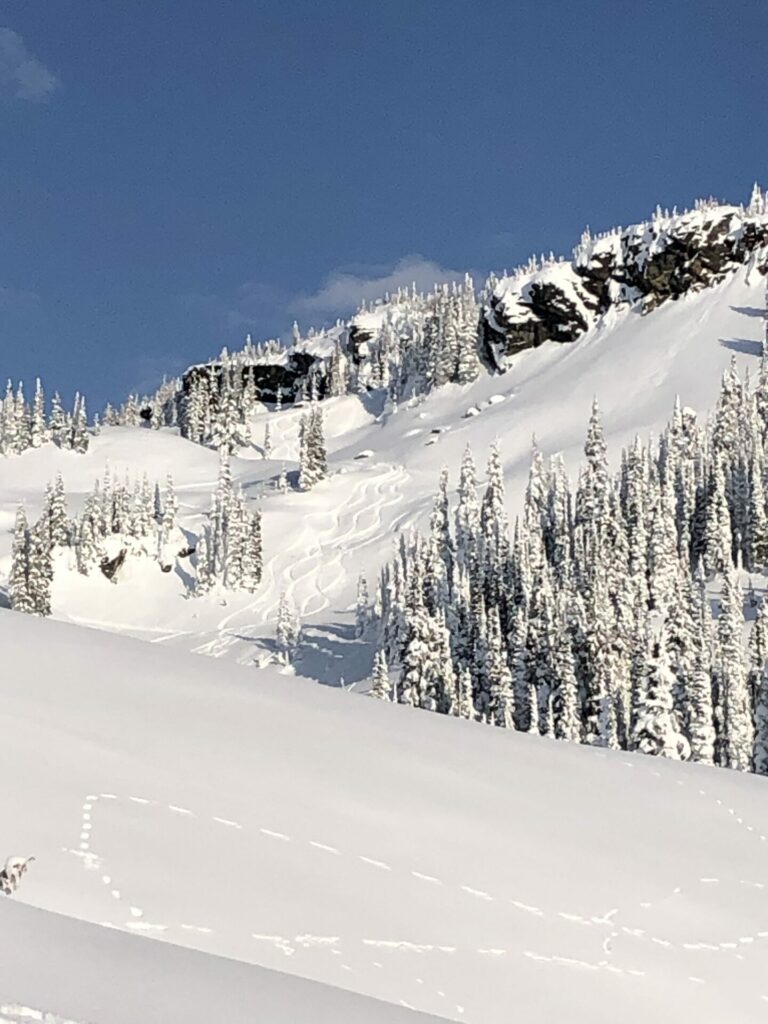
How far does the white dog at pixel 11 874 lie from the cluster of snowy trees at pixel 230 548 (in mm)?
126837

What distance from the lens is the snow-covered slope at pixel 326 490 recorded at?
126 metres

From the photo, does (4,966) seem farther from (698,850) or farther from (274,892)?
(698,850)

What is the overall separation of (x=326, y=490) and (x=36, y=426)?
5612cm

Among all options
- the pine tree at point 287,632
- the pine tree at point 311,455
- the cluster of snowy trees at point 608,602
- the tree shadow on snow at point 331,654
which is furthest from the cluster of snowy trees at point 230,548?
the pine tree at point 311,455

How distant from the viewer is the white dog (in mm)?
8531

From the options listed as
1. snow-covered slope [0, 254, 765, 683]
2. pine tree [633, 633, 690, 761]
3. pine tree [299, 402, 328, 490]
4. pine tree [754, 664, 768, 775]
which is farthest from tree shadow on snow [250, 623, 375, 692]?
pine tree [633, 633, 690, 761]

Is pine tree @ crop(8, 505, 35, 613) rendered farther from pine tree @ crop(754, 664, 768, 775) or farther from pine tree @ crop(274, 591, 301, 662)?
pine tree @ crop(754, 664, 768, 775)

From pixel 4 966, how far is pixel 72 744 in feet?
20.6

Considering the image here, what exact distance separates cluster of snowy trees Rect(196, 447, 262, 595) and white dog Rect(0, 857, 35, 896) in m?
127

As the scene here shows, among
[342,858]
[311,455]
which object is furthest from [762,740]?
[311,455]

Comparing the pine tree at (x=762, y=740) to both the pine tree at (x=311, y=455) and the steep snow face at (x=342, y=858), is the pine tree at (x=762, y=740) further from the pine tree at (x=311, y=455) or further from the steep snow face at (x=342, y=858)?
the pine tree at (x=311, y=455)

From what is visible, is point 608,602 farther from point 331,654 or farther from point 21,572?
point 21,572

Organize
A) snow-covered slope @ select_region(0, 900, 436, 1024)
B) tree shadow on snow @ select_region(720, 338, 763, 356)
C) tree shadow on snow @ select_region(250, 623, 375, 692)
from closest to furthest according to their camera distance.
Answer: snow-covered slope @ select_region(0, 900, 436, 1024) < tree shadow on snow @ select_region(250, 623, 375, 692) < tree shadow on snow @ select_region(720, 338, 763, 356)

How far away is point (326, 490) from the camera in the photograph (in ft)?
529
